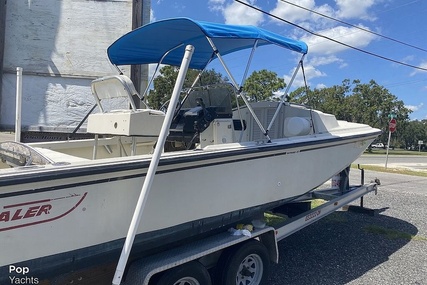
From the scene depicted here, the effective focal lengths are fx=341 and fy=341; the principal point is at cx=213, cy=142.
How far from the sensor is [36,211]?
215 centimetres

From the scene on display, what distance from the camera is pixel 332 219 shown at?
6.25 meters

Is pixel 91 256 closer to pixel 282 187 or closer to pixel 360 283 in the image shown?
pixel 282 187

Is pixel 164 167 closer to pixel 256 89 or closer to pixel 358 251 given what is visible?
pixel 358 251

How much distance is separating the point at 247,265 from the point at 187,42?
284 cm

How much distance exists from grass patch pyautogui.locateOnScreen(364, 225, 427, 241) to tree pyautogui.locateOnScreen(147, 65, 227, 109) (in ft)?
12.1

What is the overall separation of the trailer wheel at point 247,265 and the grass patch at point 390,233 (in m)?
2.88

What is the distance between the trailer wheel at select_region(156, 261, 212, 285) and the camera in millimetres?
2709

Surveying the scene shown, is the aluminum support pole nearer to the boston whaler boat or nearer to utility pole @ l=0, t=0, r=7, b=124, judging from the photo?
the boston whaler boat

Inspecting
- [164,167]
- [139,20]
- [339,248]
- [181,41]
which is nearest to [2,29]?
[139,20]

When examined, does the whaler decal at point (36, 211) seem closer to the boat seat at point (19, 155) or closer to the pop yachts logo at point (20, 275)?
the pop yachts logo at point (20, 275)

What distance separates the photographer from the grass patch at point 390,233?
5355 millimetres

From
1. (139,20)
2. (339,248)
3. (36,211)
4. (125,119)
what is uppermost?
(139,20)

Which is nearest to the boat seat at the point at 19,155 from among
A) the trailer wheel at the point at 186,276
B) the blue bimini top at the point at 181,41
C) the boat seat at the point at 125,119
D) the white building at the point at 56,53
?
the boat seat at the point at 125,119

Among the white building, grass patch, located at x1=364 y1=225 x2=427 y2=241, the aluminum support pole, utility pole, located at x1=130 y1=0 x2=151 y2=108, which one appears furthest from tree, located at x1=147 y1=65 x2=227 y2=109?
grass patch, located at x1=364 y1=225 x2=427 y2=241
